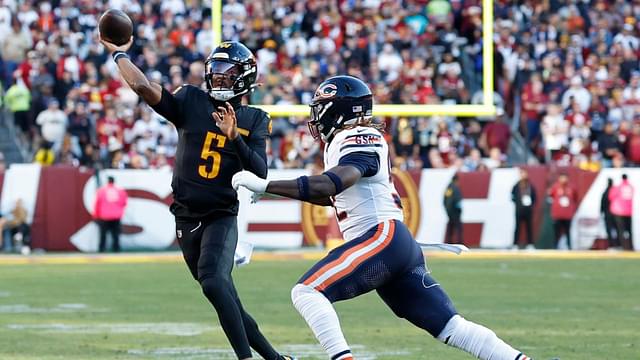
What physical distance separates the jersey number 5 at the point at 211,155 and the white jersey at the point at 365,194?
3.22 ft

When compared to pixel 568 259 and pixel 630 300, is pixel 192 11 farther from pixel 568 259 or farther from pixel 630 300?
pixel 630 300

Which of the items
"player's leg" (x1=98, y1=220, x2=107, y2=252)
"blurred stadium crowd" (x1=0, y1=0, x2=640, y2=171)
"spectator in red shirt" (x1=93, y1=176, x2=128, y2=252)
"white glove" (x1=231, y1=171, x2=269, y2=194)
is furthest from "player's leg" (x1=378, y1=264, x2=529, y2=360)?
"player's leg" (x1=98, y1=220, x2=107, y2=252)

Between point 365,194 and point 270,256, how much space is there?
1254 cm

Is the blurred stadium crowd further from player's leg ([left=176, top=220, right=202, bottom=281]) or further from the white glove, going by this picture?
the white glove

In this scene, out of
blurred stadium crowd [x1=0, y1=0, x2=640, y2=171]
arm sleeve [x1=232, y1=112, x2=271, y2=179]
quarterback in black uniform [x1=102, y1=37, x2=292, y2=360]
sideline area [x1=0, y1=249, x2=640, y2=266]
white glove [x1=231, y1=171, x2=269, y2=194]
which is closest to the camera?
white glove [x1=231, y1=171, x2=269, y2=194]

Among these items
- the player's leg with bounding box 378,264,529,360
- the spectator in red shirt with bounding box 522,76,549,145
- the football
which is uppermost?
the football

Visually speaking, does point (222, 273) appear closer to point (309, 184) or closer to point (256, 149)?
point (256, 149)

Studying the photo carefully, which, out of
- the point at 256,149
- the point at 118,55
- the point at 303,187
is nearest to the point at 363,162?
the point at 303,187

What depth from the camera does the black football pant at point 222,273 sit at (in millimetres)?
6332

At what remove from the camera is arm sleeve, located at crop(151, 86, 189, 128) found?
6648 mm

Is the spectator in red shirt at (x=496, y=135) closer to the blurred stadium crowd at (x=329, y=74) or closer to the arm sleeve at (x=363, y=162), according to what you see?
the blurred stadium crowd at (x=329, y=74)

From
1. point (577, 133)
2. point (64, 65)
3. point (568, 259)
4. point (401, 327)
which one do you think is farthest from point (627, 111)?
point (401, 327)

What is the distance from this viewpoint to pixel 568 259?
17.9 meters

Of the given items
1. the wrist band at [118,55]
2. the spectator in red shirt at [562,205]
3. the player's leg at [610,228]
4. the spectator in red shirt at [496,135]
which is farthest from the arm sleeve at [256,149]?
the spectator in red shirt at [496,135]
